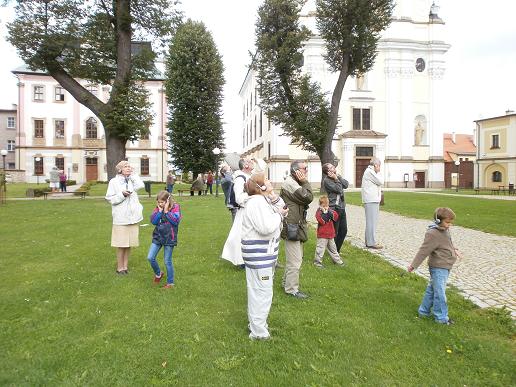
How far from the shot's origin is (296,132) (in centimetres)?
2672

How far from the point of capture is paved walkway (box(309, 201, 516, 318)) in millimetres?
5973

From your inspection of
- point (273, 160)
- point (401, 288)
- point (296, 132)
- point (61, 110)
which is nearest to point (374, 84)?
point (273, 160)

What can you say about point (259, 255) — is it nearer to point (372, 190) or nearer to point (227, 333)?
point (227, 333)

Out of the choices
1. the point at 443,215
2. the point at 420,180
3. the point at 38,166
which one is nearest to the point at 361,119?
the point at 420,180

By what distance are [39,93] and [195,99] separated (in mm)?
27674

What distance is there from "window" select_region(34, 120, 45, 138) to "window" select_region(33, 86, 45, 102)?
8.58 ft

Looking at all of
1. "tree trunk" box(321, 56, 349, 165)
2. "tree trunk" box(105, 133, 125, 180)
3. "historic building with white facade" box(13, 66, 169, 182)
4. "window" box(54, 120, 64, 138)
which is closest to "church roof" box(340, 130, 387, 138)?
"tree trunk" box(321, 56, 349, 165)

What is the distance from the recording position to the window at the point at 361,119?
141 ft

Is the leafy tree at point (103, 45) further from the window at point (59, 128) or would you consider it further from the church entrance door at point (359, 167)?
the window at point (59, 128)

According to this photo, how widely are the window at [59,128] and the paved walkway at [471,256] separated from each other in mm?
45055

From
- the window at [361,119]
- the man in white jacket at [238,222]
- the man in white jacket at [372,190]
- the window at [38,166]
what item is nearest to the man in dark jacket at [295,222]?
the man in white jacket at [238,222]

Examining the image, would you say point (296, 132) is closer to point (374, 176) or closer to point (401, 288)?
point (374, 176)

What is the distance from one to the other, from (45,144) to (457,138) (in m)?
68.4

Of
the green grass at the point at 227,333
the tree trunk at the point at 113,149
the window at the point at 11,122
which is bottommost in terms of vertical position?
the green grass at the point at 227,333
